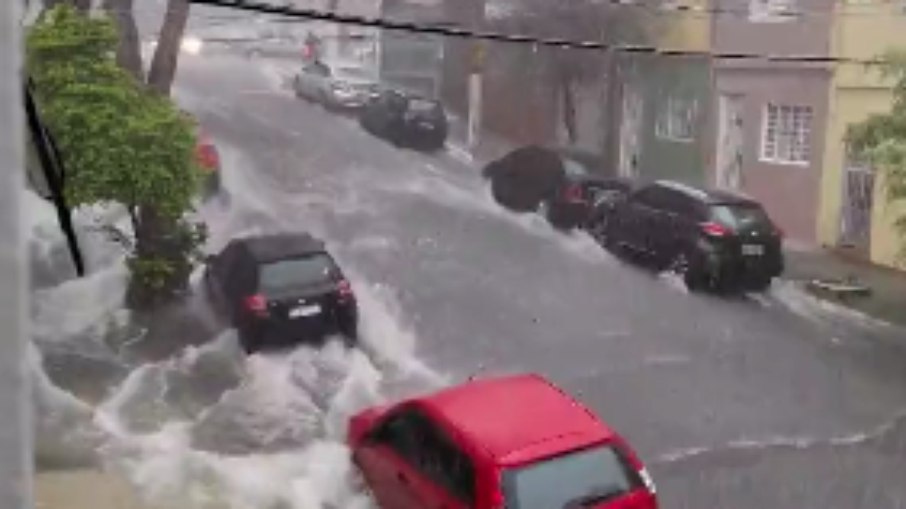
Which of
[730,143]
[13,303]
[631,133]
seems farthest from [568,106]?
[13,303]

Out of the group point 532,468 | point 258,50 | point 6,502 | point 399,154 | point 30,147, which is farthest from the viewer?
point 399,154

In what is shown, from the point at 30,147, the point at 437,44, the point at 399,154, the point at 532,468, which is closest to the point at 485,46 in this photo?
the point at 437,44

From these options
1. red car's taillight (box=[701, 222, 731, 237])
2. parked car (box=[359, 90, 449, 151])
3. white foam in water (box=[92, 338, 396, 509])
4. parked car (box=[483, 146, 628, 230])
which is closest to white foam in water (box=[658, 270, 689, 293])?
red car's taillight (box=[701, 222, 731, 237])

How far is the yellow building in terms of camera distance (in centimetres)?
579

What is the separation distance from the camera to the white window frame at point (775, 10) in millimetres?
5855

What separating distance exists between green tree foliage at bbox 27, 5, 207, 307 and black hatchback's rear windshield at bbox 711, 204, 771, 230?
8.64 feet

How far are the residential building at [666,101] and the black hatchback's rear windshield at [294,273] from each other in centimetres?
162

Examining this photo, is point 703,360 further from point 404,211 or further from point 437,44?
Result: point 437,44

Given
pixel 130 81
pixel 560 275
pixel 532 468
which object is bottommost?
pixel 532 468

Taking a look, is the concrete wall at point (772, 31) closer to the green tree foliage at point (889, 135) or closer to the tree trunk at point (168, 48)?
the green tree foliage at point (889, 135)

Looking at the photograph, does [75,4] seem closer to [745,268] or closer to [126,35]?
[126,35]

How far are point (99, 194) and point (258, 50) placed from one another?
36.9 inches

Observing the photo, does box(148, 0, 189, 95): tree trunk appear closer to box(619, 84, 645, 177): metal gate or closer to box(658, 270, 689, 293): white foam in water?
box(619, 84, 645, 177): metal gate

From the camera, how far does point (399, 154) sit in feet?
17.7
